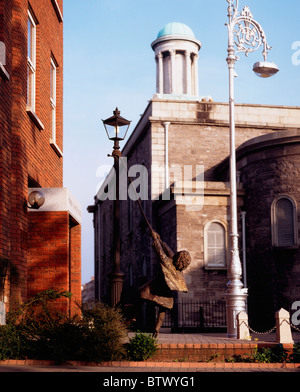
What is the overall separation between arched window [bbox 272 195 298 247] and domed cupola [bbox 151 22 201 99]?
17.2m

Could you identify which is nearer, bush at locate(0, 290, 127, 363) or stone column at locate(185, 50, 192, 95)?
bush at locate(0, 290, 127, 363)

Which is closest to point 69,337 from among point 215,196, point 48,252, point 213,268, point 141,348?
point 141,348

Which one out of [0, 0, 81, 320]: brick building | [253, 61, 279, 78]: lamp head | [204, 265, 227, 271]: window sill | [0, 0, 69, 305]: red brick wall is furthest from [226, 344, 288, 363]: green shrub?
[204, 265, 227, 271]: window sill

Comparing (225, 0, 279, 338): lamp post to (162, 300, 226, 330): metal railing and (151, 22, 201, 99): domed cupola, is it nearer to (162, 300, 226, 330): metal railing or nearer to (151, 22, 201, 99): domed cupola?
(162, 300, 226, 330): metal railing

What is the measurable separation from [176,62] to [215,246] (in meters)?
18.8

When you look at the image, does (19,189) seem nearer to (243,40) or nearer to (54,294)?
(54,294)

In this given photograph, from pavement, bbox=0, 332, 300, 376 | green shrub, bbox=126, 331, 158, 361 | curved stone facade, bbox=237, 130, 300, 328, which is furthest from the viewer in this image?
curved stone facade, bbox=237, 130, 300, 328

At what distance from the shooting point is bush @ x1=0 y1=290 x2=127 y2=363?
1131 centimetres

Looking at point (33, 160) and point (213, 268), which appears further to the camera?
point (213, 268)

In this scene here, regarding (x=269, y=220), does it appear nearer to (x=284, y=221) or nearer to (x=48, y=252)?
(x=284, y=221)

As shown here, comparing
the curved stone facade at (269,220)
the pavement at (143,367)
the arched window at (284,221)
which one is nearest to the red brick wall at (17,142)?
the pavement at (143,367)

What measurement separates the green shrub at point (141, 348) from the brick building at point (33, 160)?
2.22m

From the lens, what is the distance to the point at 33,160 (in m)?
14.3

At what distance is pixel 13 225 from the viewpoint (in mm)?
12578
